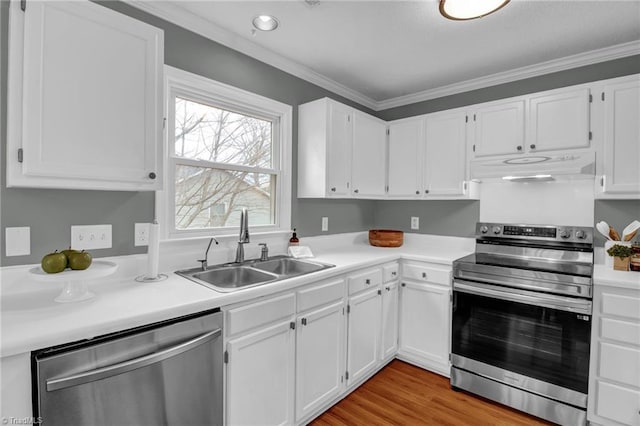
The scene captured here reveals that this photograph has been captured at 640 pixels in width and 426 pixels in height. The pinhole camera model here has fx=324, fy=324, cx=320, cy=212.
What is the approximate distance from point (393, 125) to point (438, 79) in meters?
0.56

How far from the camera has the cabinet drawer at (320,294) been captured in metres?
1.88

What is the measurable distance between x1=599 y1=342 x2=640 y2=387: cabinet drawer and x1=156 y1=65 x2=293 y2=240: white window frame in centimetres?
221

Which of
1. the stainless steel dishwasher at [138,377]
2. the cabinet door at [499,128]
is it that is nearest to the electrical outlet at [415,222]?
the cabinet door at [499,128]

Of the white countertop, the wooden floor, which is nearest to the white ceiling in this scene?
the white countertop

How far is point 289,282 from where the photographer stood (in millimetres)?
1771

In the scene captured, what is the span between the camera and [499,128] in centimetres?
264

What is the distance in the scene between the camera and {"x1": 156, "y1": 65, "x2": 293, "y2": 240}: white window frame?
1.98m

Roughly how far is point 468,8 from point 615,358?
215 cm

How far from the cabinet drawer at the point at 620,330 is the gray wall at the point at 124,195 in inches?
82.9

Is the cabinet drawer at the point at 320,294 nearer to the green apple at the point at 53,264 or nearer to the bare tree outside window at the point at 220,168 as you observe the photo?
the bare tree outside window at the point at 220,168

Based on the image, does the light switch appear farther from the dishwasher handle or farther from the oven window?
the oven window

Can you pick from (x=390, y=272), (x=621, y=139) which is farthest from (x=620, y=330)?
(x=390, y=272)

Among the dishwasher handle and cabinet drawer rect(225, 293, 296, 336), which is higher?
cabinet drawer rect(225, 293, 296, 336)

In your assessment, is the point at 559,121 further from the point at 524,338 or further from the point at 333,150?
the point at 333,150
